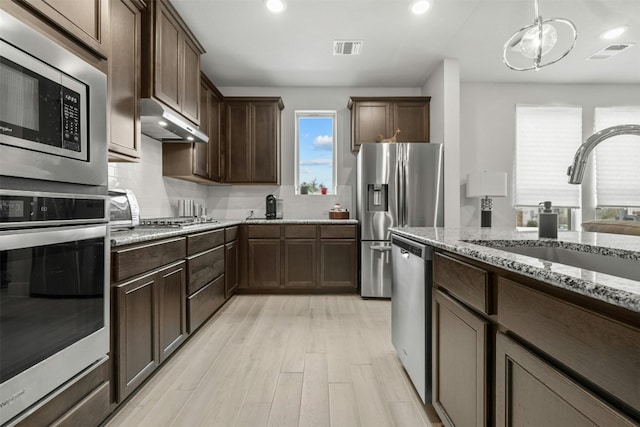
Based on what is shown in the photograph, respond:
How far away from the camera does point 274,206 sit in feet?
14.6

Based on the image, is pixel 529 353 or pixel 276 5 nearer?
pixel 529 353

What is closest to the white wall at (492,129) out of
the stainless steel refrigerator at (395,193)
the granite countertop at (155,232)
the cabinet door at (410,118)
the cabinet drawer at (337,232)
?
the cabinet door at (410,118)

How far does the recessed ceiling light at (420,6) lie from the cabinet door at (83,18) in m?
2.31

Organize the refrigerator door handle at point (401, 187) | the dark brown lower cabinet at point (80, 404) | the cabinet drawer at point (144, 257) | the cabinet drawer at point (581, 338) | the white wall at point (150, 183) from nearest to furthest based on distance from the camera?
1. the cabinet drawer at point (581, 338)
2. the dark brown lower cabinet at point (80, 404)
3. the cabinet drawer at point (144, 257)
4. the white wall at point (150, 183)
5. the refrigerator door handle at point (401, 187)

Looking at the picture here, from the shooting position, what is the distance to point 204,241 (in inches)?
114

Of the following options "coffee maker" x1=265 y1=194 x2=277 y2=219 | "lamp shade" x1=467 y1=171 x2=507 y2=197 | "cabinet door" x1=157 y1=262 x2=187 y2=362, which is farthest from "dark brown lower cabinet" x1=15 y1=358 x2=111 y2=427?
"lamp shade" x1=467 y1=171 x2=507 y2=197

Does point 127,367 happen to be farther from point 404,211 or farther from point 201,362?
point 404,211

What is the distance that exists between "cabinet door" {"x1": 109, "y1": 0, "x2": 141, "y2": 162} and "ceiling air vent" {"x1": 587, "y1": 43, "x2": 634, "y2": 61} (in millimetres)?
4670

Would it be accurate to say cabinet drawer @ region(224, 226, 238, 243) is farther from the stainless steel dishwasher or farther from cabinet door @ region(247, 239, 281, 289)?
the stainless steel dishwasher

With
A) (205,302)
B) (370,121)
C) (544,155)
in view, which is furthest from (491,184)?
(205,302)

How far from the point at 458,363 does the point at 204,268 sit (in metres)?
2.21

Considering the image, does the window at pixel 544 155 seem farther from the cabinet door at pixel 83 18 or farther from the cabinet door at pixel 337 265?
the cabinet door at pixel 83 18

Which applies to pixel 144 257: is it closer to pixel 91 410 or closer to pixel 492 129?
pixel 91 410

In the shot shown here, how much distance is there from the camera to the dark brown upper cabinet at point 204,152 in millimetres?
3492
